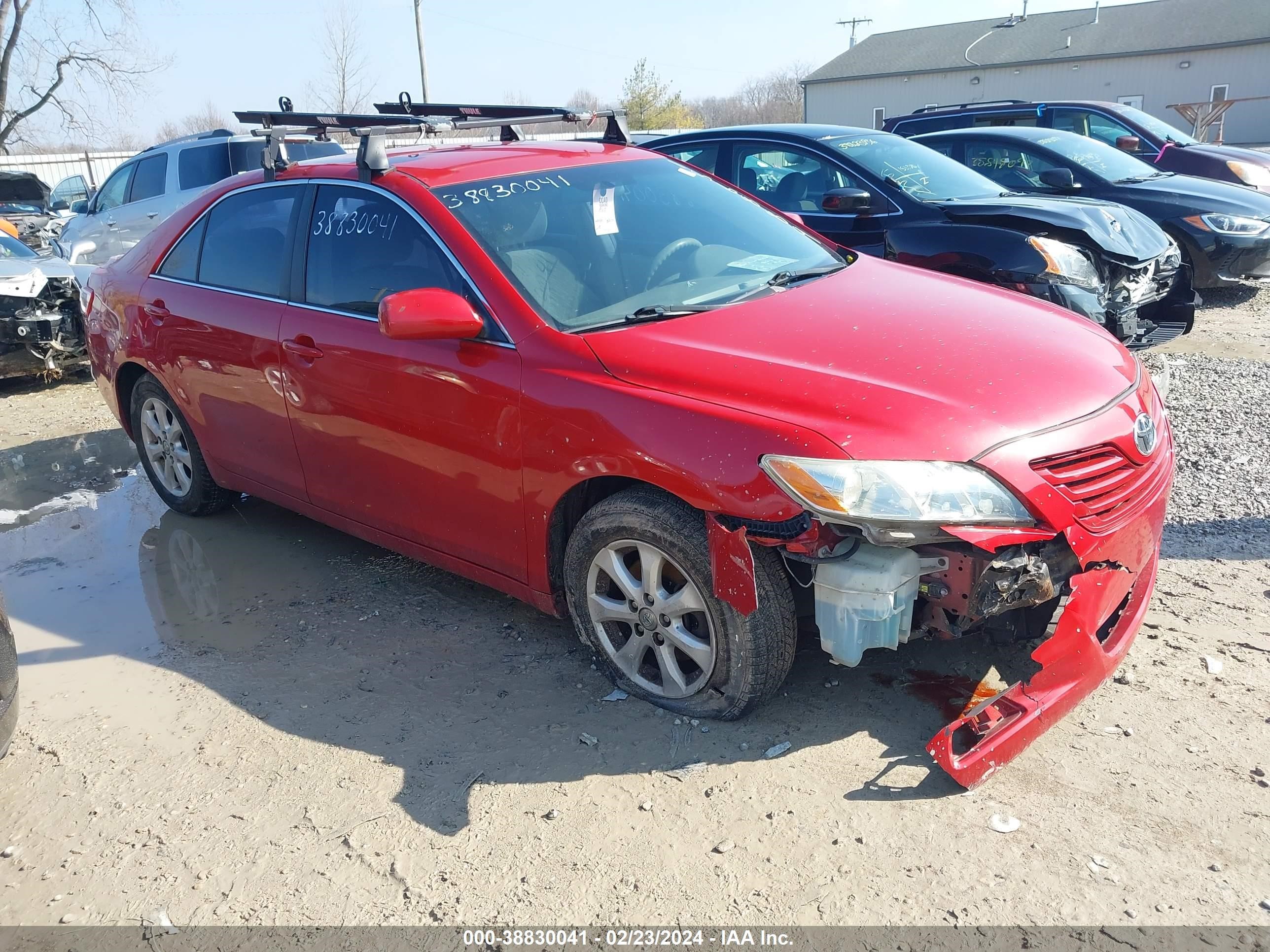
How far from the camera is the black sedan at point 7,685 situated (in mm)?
3068

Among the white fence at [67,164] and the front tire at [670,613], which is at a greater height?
the white fence at [67,164]

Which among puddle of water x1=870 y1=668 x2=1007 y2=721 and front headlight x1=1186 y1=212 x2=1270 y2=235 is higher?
front headlight x1=1186 y1=212 x2=1270 y2=235

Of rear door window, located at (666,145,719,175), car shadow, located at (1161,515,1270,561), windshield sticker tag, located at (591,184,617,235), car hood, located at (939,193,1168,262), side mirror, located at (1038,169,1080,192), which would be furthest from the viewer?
side mirror, located at (1038,169,1080,192)

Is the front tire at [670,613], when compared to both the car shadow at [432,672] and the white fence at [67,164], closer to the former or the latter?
the car shadow at [432,672]

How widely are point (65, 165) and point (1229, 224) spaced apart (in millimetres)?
29347

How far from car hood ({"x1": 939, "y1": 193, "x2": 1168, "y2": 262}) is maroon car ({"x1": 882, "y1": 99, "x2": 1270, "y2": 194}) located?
14.7 feet

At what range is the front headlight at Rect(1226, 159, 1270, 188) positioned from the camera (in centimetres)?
1095

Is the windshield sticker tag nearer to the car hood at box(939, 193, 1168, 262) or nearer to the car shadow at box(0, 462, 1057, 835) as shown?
the car shadow at box(0, 462, 1057, 835)

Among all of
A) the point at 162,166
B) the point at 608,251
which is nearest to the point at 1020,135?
the point at 608,251

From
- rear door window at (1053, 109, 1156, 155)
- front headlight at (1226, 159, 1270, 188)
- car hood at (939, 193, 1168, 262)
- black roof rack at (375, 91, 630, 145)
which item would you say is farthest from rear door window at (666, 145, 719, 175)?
front headlight at (1226, 159, 1270, 188)

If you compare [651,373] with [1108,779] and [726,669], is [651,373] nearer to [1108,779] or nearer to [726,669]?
[726,669]

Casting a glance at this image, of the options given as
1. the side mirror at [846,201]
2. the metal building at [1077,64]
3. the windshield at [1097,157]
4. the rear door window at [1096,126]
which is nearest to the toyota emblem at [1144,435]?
the side mirror at [846,201]

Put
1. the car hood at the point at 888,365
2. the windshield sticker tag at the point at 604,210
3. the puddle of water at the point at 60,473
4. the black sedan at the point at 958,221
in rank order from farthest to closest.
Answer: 1. the black sedan at the point at 958,221
2. the puddle of water at the point at 60,473
3. the windshield sticker tag at the point at 604,210
4. the car hood at the point at 888,365

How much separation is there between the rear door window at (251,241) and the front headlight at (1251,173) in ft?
34.7
